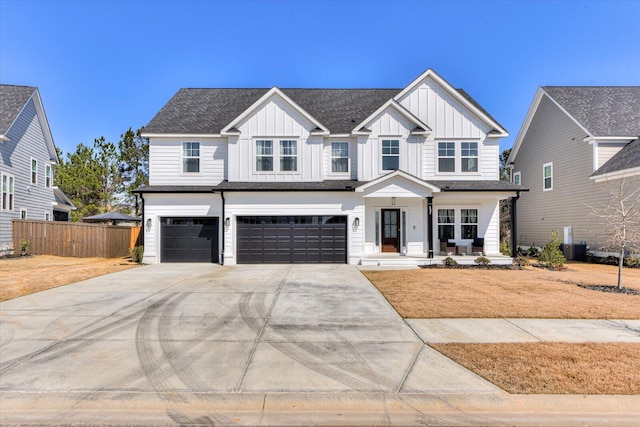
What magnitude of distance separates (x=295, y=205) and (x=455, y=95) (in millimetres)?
9822

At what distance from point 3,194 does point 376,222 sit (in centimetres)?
2067

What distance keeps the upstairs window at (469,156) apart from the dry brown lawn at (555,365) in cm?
1315

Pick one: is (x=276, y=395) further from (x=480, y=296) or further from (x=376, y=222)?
(x=376, y=222)

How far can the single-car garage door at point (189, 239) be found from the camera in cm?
1716

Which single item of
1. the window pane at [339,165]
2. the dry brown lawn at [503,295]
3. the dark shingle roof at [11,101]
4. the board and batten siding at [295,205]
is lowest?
the dry brown lawn at [503,295]

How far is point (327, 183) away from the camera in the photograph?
16984mm

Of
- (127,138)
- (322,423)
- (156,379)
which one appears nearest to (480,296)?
(322,423)

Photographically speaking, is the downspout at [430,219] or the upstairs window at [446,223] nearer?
the downspout at [430,219]

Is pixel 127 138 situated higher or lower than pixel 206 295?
higher

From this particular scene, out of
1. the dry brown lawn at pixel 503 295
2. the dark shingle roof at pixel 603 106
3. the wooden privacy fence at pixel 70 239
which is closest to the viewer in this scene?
the dry brown lawn at pixel 503 295

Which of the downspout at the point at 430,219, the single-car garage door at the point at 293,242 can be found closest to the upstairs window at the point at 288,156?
the single-car garage door at the point at 293,242

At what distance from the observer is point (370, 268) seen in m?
15.0

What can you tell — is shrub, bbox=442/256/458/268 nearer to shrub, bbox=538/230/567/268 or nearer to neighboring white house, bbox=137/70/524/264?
neighboring white house, bbox=137/70/524/264

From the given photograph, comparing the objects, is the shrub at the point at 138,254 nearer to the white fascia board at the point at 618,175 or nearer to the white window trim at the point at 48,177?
the white window trim at the point at 48,177
